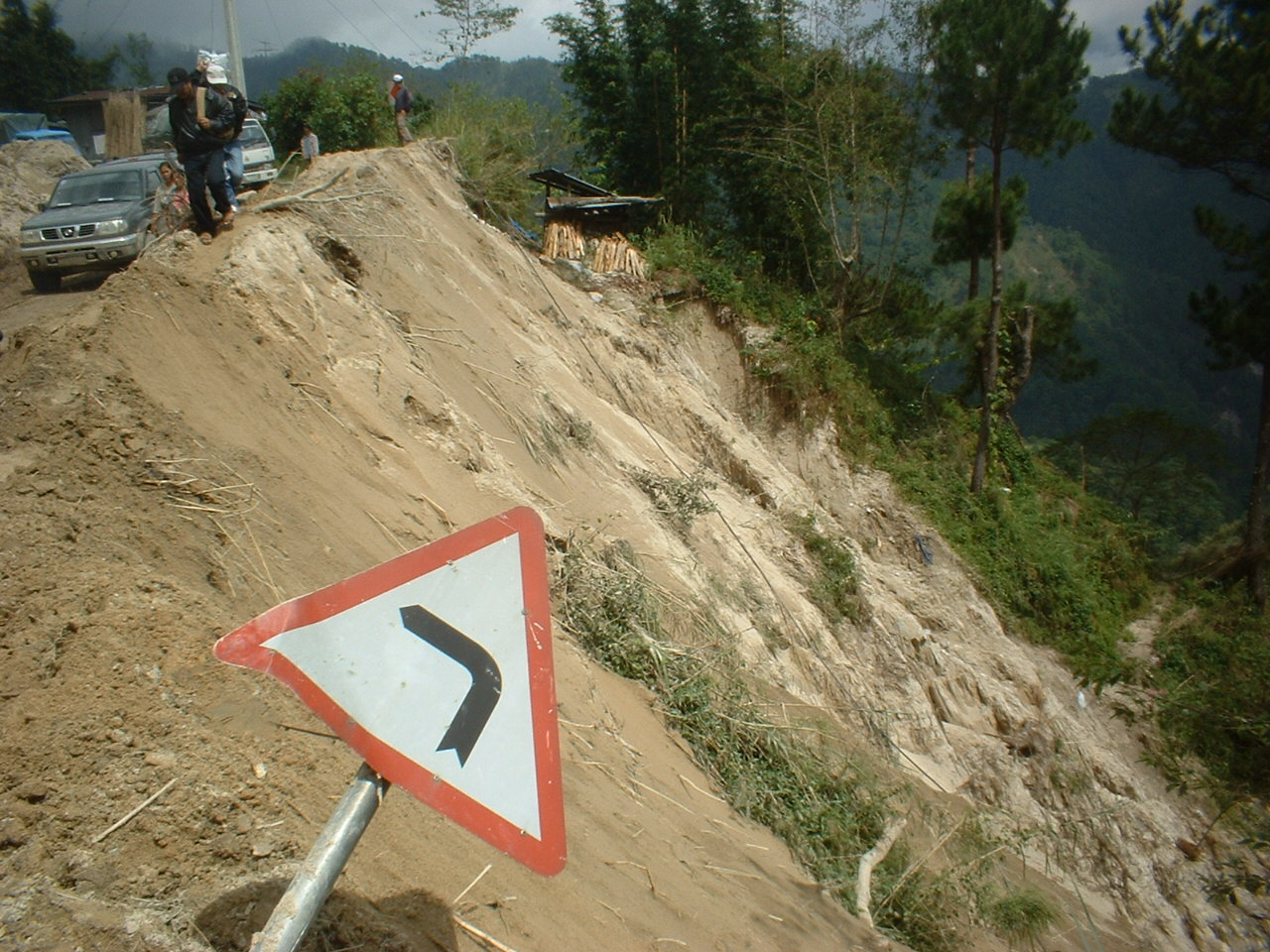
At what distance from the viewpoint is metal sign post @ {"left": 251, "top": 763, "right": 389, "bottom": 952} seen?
5.74ft

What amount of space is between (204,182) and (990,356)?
14.5 m

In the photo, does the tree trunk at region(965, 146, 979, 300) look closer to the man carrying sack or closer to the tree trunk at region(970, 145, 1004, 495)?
the tree trunk at region(970, 145, 1004, 495)

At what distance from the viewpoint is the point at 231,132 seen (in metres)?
A: 7.69

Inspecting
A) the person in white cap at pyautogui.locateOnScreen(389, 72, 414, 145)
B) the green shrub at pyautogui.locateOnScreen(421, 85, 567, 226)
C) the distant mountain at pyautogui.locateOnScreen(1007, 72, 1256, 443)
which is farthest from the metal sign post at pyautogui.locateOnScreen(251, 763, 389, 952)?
the distant mountain at pyautogui.locateOnScreen(1007, 72, 1256, 443)

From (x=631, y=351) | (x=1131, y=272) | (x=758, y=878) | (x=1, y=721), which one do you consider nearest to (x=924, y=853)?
(x=758, y=878)

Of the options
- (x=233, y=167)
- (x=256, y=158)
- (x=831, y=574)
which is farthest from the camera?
(x=256, y=158)

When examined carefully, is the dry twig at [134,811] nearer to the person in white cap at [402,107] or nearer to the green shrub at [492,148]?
the green shrub at [492,148]

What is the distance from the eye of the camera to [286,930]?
1751mm

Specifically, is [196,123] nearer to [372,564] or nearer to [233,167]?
[233,167]

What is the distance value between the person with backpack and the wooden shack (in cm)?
659

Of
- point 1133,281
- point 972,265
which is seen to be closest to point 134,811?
point 972,265

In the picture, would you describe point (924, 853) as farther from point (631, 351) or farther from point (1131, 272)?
point (1131, 272)

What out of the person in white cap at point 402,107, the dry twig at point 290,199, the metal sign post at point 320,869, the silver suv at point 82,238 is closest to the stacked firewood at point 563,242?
the person in white cap at point 402,107

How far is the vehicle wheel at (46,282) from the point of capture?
11.0 metres
